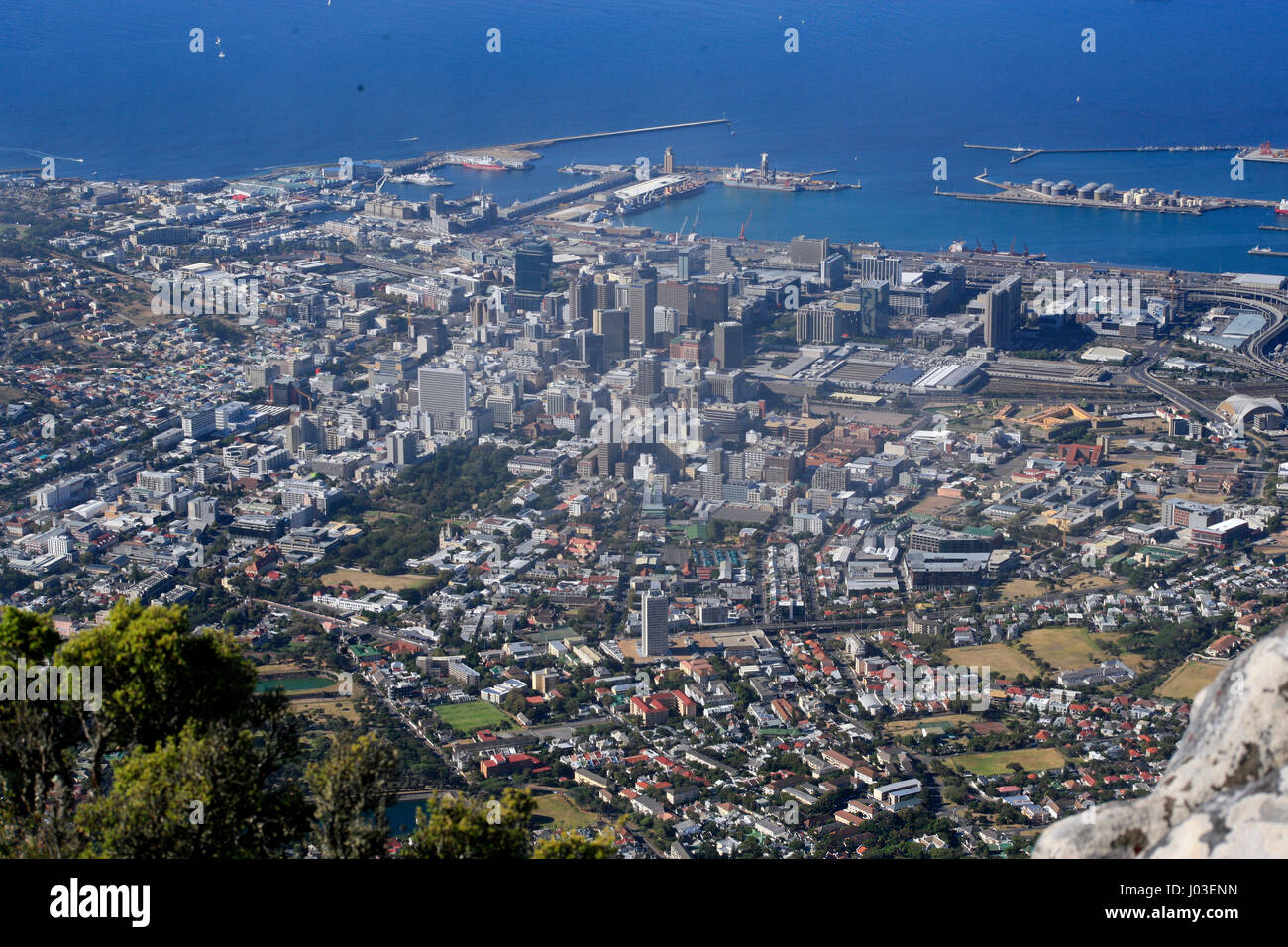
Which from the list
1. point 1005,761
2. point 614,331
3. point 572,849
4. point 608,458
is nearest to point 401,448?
point 608,458

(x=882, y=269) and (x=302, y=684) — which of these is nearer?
(x=302, y=684)

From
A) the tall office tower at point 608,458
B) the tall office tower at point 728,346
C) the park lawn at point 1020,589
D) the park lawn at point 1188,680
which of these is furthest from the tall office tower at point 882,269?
the park lawn at point 1188,680

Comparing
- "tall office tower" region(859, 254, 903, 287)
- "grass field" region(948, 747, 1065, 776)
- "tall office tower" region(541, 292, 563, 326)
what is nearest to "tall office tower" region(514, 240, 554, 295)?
"tall office tower" region(541, 292, 563, 326)

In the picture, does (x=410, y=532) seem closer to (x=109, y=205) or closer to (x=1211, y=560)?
(x=1211, y=560)

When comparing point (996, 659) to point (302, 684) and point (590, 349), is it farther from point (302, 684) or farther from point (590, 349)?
point (590, 349)

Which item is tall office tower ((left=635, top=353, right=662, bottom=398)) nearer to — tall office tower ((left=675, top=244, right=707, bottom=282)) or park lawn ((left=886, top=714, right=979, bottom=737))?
tall office tower ((left=675, top=244, right=707, bottom=282))

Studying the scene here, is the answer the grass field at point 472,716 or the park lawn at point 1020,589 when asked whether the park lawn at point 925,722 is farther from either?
the grass field at point 472,716
